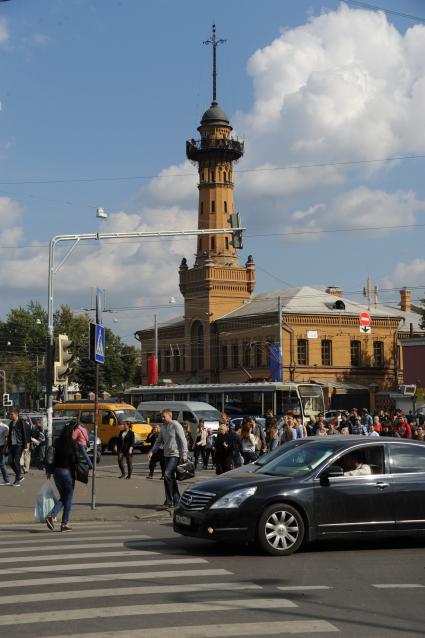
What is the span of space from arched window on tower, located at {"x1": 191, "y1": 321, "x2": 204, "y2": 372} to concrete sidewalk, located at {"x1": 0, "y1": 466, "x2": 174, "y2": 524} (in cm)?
6425

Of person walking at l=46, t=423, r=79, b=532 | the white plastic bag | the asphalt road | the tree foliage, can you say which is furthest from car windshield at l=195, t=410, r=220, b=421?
the tree foliage

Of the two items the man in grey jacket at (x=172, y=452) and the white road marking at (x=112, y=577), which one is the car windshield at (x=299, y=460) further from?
the man in grey jacket at (x=172, y=452)

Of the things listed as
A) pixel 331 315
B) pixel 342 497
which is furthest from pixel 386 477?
pixel 331 315

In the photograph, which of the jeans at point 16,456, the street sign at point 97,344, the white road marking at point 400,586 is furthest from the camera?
the jeans at point 16,456

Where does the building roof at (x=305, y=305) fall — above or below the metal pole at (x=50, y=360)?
above

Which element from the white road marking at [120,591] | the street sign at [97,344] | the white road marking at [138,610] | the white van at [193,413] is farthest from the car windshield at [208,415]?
the white road marking at [138,610]

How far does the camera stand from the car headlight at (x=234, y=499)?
11.9 m

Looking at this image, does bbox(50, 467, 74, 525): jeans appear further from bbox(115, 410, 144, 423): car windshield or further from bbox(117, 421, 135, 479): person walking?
bbox(115, 410, 144, 423): car windshield

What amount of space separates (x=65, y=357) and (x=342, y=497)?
13.1 m

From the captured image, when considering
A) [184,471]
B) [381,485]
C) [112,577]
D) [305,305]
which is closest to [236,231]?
[184,471]

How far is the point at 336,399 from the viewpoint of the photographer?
67.9 metres

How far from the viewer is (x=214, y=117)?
9419cm

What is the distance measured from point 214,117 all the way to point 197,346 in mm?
Answer: 22363

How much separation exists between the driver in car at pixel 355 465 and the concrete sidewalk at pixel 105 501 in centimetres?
573
